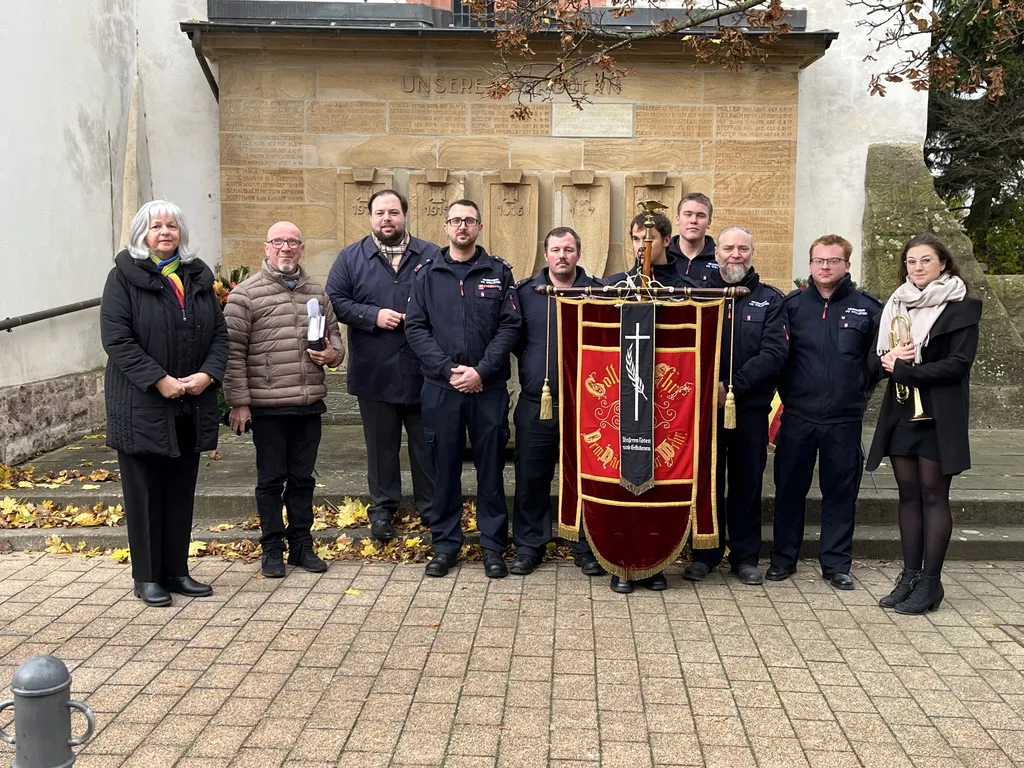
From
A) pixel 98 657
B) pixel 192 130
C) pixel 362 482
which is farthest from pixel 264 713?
pixel 192 130

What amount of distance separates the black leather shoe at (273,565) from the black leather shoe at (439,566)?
79 cm

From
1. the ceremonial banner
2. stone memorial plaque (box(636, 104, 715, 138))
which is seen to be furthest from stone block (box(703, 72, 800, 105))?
the ceremonial banner

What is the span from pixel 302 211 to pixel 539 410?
Answer: 4.81 meters

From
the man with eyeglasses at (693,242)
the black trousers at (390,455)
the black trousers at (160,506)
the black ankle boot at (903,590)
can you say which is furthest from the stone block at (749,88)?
the black trousers at (160,506)

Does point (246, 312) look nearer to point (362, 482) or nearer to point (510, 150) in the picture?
point (362, 482)

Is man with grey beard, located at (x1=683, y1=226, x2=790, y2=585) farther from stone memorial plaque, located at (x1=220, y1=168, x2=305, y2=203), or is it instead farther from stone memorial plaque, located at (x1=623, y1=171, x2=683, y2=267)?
stone memorial plaque, located at (x1=220, y1=168, x2=305, y2=203)

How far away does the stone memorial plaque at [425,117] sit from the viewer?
939 centimetres

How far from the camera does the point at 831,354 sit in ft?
17.5

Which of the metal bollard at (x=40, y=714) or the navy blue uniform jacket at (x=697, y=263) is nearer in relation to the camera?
the metal bollard at (x=40, y=714)

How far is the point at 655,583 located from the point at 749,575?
1.79ft

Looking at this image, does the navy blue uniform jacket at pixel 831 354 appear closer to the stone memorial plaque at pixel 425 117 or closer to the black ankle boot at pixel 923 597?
the black ankle boot at pixel 923 597

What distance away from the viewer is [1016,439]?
8.84 m

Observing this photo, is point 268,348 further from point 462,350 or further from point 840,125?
point 840,125

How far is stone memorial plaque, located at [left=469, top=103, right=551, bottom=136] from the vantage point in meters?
9.41
